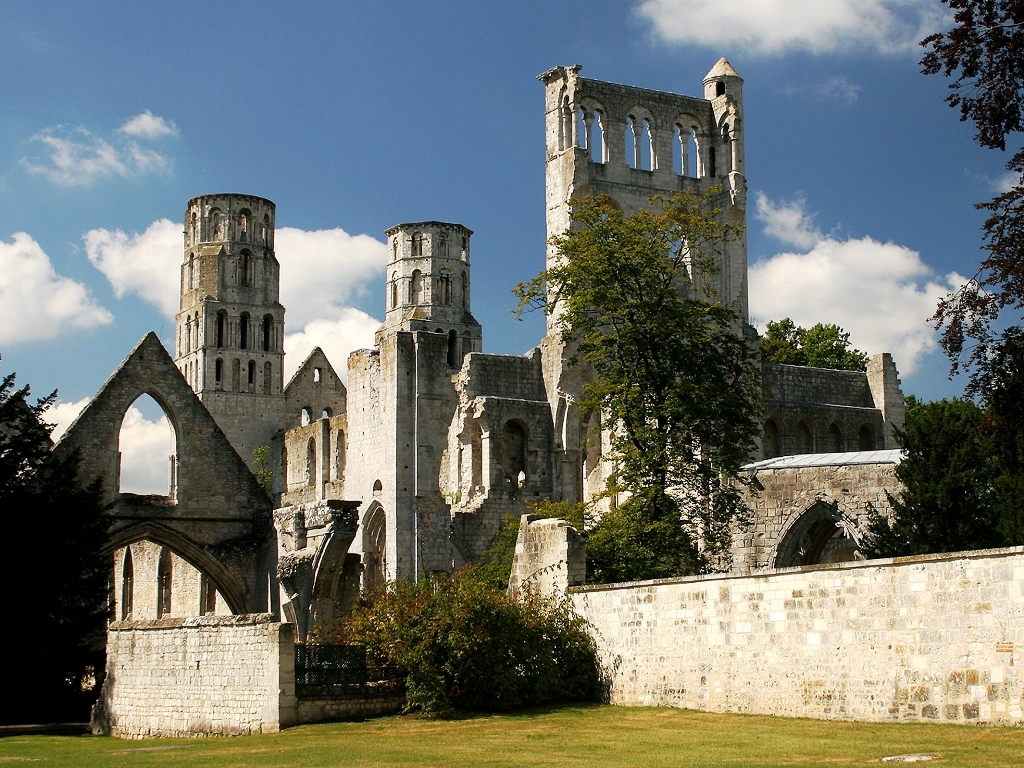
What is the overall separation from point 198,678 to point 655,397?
29.9ft

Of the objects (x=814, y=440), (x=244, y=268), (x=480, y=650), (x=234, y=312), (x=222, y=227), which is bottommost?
(x=480, y=650)

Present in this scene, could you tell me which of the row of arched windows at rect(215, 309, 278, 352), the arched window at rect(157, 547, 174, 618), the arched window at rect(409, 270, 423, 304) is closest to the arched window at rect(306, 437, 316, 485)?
the arched window at rect(157, 547, 174, 618)

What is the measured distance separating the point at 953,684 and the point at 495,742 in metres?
4.48

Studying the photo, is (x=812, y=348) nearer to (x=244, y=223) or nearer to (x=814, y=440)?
(x=814, y=440)

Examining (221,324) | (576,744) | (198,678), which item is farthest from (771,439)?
(221,324)

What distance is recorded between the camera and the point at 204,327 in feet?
226

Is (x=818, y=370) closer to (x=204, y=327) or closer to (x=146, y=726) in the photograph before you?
(x=146, y=726)

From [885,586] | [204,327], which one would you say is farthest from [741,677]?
[204,327]

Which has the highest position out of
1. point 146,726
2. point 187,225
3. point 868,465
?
point 187,225

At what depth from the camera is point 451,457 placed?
34.9 meters

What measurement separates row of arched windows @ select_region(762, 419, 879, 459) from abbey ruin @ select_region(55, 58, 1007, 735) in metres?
0.05

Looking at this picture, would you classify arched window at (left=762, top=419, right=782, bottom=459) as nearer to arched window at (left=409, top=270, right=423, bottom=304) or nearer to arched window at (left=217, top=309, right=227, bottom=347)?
arched window at (left=409, top=270, right=423, bottom=304)

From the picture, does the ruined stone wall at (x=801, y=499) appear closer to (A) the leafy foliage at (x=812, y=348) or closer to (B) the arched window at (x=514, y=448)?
(B) the arched window at (x=514, y=448)

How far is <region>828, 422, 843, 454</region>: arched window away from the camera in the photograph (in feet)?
120
